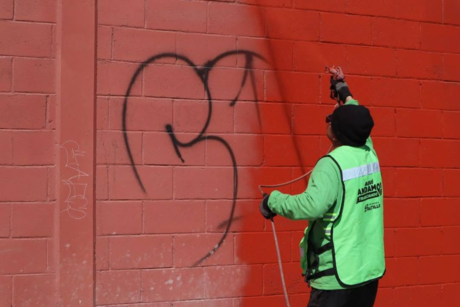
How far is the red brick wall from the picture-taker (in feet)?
13.7

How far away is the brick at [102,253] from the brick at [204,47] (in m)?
1.48

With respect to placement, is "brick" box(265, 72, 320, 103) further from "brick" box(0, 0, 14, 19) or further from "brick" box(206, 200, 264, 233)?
"brick" box(0, 0, 14, 19)

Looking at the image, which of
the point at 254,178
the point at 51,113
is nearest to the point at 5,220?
the point at 51,113

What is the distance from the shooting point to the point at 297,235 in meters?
4.73

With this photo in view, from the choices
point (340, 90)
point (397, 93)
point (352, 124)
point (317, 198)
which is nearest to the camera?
point (317, 198)

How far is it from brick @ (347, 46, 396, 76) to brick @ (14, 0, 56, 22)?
233cm

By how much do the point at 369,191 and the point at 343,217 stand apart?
0.25 meters

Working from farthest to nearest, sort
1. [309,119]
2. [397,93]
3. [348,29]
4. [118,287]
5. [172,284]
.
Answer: [397,93] < [348,29] < [309,119] < [172,284] < [118,287]

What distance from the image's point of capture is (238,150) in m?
4.59

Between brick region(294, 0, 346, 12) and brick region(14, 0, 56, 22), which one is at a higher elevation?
brick region(294, 0, 346, 12)

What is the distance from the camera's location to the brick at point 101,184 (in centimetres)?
428

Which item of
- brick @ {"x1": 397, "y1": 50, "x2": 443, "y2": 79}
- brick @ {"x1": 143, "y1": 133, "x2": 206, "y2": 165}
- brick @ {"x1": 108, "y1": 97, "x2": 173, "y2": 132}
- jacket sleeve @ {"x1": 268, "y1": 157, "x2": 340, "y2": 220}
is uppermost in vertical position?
brick @ {"x1": 397, "y1": 50, "x2": 443, "y2": 79}

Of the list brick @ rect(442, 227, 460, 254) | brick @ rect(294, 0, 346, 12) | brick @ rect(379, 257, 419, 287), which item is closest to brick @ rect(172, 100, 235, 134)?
brick @ rect(294, 0, 346, 12)

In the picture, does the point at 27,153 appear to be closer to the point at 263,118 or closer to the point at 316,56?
the point at 263,118
